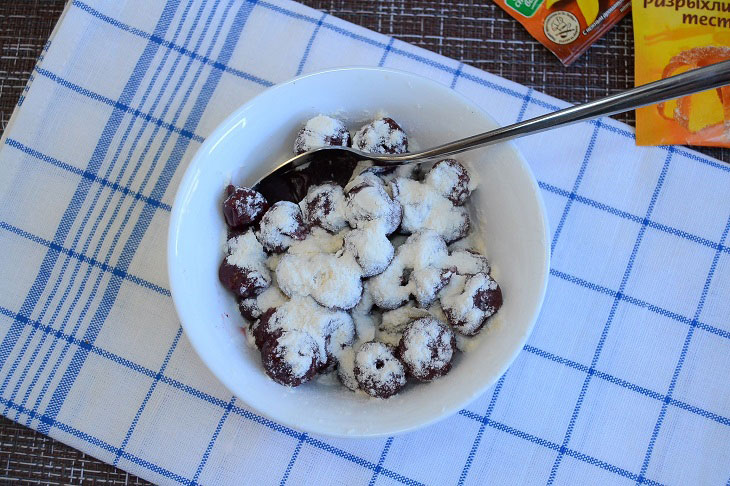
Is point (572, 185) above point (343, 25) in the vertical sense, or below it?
below

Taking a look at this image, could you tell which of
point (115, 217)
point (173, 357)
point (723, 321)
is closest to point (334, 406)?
point (173, 357)

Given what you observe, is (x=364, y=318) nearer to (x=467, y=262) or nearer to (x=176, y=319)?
(x=467, y=262)

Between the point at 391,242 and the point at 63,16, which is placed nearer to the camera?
the point at 391,242

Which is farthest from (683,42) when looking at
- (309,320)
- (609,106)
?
(309,320)

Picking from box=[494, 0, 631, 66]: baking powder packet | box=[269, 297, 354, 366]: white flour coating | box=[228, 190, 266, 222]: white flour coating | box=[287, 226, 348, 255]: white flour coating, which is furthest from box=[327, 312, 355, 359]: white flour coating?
box=[494, 0, 631, 66]: baking powder packet

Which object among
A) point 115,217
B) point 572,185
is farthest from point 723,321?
point 115,217

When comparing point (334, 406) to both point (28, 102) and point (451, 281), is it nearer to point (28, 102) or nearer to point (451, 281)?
point (451, 281)

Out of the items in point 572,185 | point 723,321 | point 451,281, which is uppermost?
point 572,185

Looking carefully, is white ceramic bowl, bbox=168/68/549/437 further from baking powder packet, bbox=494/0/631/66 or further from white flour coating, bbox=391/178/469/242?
baking powder packet, bbox=494/0/631/66

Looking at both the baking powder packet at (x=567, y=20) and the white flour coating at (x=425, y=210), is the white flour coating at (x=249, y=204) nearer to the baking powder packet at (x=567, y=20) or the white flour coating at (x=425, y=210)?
the white flour coating at (x=425, y=210)
